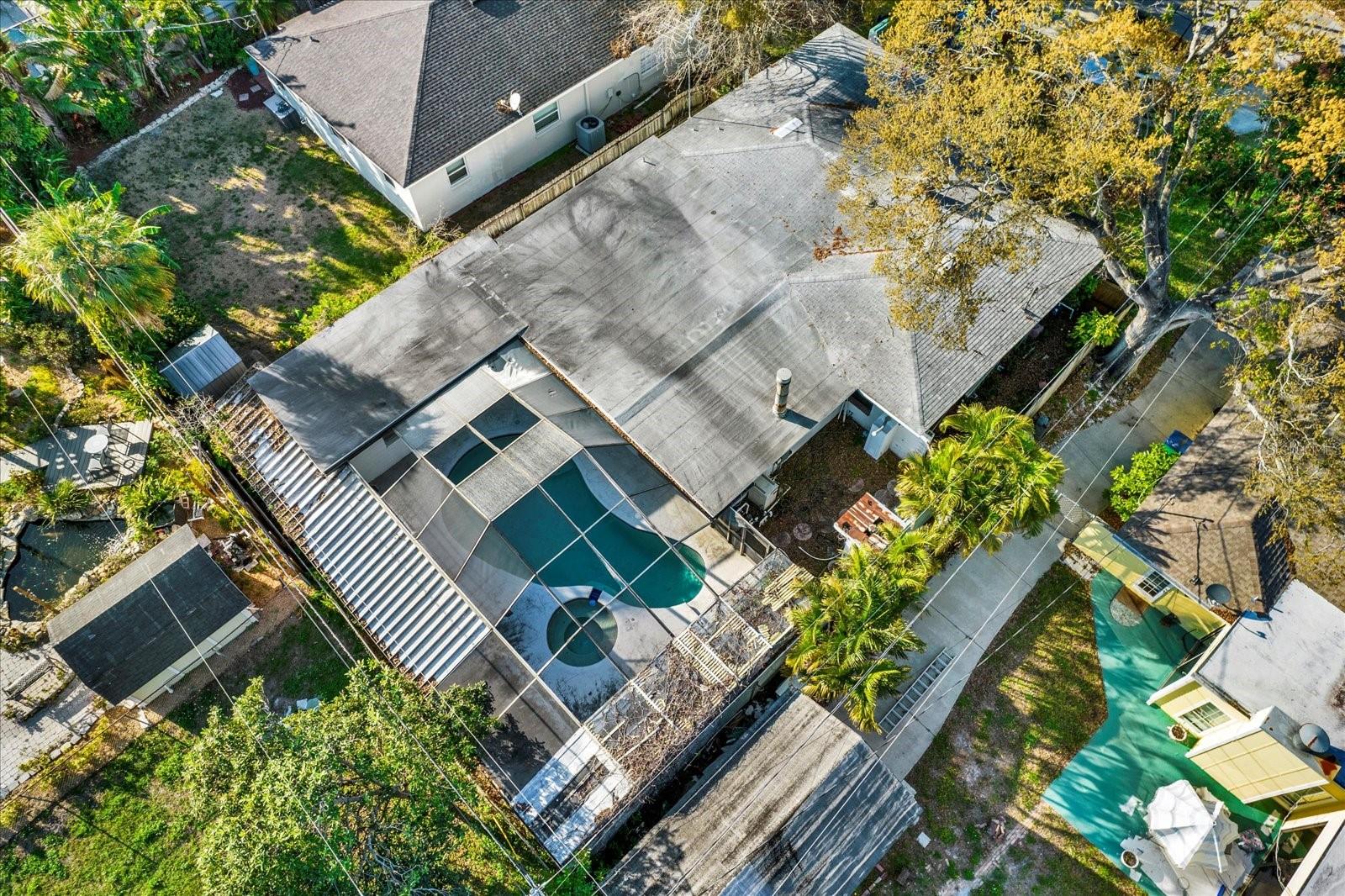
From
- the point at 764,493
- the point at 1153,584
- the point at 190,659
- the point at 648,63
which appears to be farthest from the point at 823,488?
the point at 648,63

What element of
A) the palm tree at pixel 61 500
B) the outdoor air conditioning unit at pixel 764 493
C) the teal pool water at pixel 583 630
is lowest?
the outdoor air conditioning unit at pixel 764 493

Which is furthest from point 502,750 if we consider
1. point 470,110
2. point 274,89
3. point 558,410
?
point 274,89

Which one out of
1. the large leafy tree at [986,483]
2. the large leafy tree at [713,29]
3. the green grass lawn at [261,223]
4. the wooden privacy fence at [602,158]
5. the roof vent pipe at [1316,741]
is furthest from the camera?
the large leafy tree at [713,29]

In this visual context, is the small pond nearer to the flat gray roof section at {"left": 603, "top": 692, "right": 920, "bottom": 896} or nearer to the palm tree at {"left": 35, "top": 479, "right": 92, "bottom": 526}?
the palm tree at {"left": 35, "top": 479, "right": 92, "bottom": 526}

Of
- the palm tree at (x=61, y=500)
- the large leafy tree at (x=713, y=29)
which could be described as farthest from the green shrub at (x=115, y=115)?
the large leafy tree at (x=713, y=29)

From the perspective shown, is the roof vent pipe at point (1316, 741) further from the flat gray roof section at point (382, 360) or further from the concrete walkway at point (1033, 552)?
the flat gray roof section at point (382, 360)

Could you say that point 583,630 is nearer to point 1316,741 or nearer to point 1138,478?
point 1138,478
